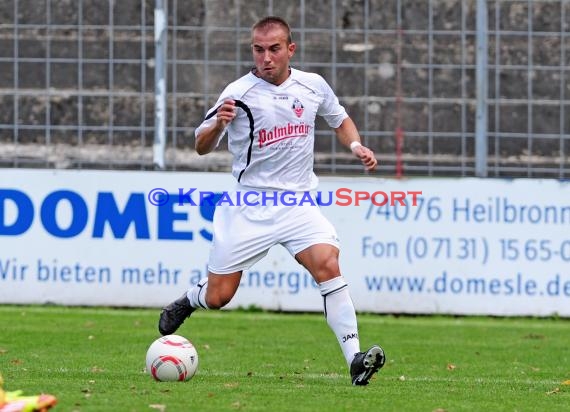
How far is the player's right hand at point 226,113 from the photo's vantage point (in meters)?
9.30

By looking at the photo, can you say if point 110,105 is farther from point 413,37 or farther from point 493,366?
point 493,366

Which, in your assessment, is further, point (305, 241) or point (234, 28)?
point (234, 28)

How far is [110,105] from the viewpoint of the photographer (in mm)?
15859

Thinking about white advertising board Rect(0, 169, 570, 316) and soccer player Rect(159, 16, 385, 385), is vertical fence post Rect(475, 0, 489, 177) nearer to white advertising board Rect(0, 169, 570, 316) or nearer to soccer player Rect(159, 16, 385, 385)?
white advertising board Rect(0, 169, 570, 316)

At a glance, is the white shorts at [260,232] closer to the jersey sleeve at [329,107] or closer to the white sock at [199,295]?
the white sock at [199,295]

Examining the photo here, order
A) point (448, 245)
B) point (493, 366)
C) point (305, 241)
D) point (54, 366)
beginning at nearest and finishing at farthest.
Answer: point (305, 241)
point (54, 366)
point (493, 366)
point (448, 245)

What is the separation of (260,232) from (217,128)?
0.78 m

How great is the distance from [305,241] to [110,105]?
22.5ft

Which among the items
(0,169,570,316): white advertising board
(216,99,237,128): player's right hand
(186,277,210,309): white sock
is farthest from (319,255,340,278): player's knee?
(0,169,570,316): white advertising board

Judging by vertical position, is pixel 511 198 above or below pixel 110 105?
below

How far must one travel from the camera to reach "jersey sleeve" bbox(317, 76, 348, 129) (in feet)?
32.2

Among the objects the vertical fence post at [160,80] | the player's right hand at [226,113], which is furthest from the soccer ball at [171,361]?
the vertical fence post at [160,80]

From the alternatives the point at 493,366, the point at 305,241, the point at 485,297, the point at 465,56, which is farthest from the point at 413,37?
the point at 305,241

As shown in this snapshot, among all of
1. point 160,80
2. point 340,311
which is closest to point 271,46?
point 340,311
